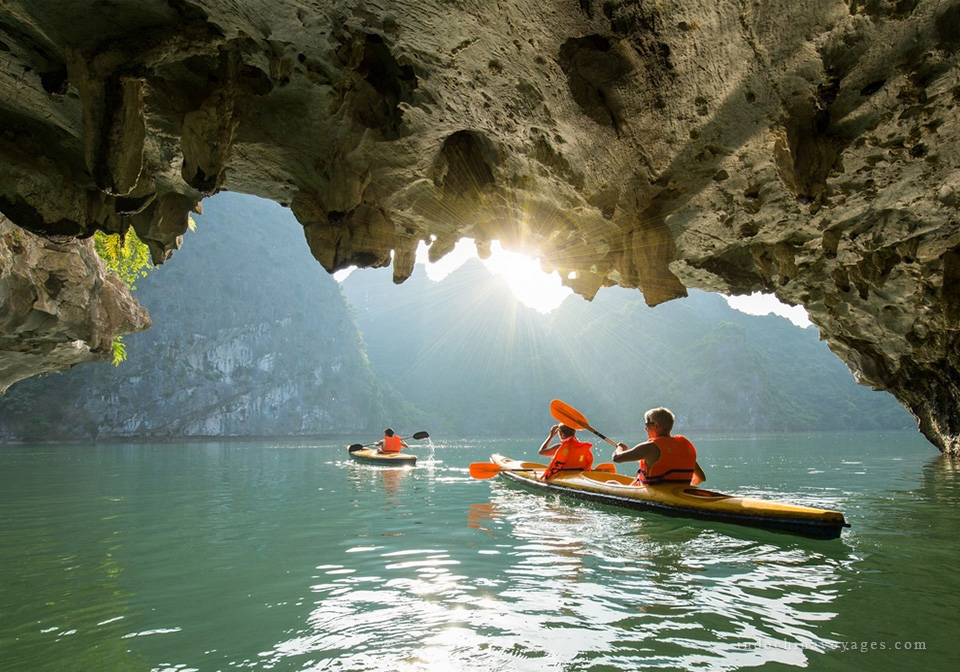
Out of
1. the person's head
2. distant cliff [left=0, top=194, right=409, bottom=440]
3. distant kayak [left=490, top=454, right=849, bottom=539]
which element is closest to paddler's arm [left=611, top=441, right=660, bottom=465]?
the person's head

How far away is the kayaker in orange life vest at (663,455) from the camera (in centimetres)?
715

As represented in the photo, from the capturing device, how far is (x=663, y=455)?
7453 millimetres

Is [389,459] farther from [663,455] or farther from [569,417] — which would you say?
[663,455]

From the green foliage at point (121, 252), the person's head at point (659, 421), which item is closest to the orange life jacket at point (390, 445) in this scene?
the green foliage at point (121, 252)

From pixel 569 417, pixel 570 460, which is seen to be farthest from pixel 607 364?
pixel 569 417

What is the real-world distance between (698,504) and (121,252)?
15643 millimetres

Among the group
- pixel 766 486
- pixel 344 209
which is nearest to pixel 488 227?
pixel 344 209

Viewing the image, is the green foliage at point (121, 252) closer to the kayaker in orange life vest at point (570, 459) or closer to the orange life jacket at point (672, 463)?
the kayaker in orange life vest at point (570, 459)

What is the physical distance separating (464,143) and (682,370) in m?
122

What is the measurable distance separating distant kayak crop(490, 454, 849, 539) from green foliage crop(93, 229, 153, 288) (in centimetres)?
1221

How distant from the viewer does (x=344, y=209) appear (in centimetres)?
655

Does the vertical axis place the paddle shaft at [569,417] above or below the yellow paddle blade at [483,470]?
above

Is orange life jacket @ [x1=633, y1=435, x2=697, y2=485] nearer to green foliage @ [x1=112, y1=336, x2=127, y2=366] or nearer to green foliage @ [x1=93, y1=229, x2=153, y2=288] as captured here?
green foliage @ [x1=93, y1=229, x2=153, y2=288]

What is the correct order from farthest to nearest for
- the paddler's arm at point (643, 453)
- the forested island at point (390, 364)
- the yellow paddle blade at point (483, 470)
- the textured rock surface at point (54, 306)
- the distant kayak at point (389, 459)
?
the forested island at point (390, 364) → the distant kayak at point (389, 459) → the yellow paddle blade at point (483, 470) → the textured rock surface at point (54, 306) → the paddler's arm at point (643, 453)
